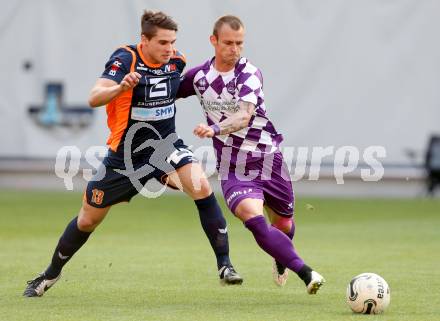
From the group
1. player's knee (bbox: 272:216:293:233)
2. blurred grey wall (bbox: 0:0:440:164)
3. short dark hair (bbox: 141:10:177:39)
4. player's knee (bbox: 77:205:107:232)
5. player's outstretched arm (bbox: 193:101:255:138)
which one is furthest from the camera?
blurred grey wall (bbox: 0:0:440:164)

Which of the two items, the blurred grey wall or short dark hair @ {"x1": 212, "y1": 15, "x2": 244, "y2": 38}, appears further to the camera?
the blurred grey wall

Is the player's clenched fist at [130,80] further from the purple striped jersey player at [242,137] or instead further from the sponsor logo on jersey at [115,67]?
the purple striped jersey player at [242,137]

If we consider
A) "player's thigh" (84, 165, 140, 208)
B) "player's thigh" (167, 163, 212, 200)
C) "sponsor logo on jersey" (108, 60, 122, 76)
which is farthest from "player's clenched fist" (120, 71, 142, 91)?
"player's thigh" (167, 163, 212, 200)

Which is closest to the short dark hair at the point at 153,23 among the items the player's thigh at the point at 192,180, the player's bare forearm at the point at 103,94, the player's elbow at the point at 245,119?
the player's bare forearm at the point at 103,94

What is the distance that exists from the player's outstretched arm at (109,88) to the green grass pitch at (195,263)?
161 centimetres

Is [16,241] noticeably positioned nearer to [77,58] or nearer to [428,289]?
[428,289]

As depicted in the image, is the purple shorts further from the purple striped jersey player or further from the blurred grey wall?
the blurred grey wall

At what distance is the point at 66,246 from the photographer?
9.70 meters

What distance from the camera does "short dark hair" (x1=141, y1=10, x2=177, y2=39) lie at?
952 cm

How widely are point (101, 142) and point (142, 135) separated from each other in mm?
12310

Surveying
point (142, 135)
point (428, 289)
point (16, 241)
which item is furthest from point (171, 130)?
point (16, 241)

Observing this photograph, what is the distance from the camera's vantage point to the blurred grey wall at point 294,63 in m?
22.1

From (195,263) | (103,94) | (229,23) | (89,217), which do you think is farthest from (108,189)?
(195,263)

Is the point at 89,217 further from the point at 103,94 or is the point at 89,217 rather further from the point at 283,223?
the point at 283,223
